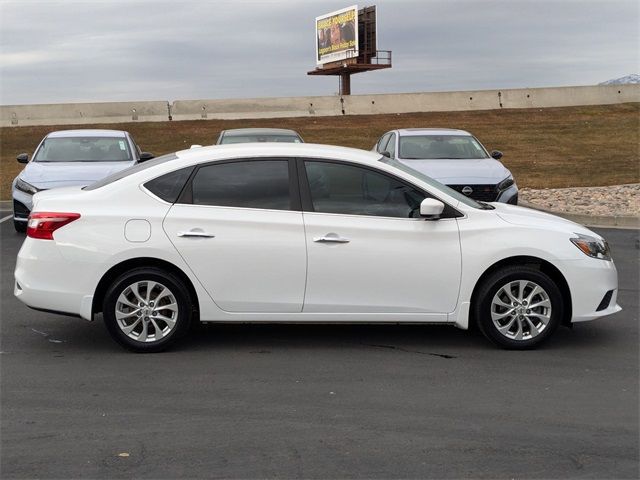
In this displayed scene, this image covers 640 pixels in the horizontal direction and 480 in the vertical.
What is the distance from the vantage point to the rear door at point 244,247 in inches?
269

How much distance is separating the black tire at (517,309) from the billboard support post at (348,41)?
58178 mm

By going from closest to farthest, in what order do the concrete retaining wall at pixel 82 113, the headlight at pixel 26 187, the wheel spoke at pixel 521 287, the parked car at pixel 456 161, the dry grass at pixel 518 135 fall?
the wheel spoke at pixel 521 287
the headlight at pixel 26 187
the parked car at pixel 456 161
the dry grass at pixel 518 135
the concrete retaining wall at pixel 82 113

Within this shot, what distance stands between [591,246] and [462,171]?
692 centimetres

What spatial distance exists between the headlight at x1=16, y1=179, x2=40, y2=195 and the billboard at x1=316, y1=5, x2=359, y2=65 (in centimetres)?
5197

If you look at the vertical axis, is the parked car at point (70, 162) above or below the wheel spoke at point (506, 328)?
above

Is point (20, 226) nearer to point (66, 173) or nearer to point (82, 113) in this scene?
point (66, 173)

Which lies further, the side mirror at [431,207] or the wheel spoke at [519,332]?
the wheel spoke at [519,332]

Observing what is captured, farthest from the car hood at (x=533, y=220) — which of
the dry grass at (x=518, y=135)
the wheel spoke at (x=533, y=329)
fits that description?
Result: the dry grass at (x=518, y=135)

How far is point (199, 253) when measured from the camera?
269 inches

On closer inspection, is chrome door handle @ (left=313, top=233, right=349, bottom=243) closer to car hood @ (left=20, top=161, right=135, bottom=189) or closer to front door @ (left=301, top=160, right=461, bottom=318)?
front door @ (left=301, top=160, right=461, bottom=318)

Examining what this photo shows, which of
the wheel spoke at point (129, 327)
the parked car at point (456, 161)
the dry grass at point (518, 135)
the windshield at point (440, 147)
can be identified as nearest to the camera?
the wheel spoke at point (129, 327)

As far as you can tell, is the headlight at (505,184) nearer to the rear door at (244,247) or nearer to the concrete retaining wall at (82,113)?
the rear door at (244,247)

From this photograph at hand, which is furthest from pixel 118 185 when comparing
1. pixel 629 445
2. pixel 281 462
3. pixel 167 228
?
pixel 629 445

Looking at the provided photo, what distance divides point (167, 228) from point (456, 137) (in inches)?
380
